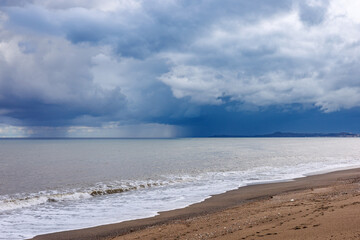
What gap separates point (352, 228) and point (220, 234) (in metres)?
3.98

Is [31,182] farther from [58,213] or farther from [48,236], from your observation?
[48,236]

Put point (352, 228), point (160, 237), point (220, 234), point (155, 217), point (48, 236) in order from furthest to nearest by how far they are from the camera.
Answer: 1. point (155, 217)
2. point (48, 236)
3. point (160, 237)
4. point (220, 234)
5. point (352, 228)

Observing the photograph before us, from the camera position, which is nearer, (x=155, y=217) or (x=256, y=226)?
(x=256, y=226)

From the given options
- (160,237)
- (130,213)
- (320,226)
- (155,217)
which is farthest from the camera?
(130,213)

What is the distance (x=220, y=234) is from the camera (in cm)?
969

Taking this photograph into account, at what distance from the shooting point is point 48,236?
12.7 meters

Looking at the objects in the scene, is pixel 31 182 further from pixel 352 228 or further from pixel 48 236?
pixel 352 228

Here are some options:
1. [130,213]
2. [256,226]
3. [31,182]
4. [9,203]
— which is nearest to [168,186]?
[130,213]

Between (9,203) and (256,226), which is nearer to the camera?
(256,226)

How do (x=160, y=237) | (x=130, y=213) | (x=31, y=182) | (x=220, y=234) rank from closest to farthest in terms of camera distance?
(x=220, y=234), (x=160, y=237), (x=130, y=213), (x=31, y=182)

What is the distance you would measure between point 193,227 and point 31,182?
26.0 metres

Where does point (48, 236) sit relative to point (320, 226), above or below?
below

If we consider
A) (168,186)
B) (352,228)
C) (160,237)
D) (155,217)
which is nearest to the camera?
(352,228)

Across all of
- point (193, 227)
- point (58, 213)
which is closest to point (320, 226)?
point (193, 227)
